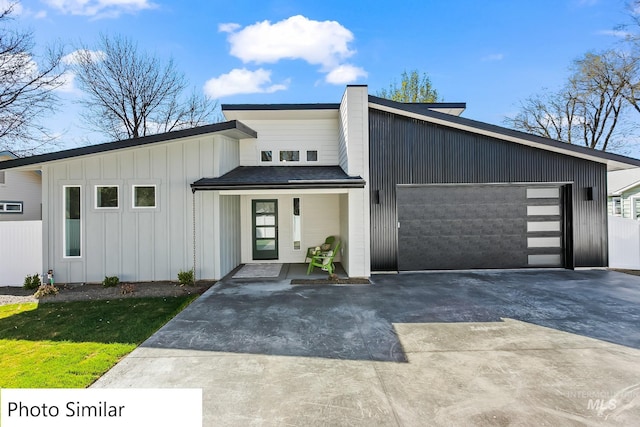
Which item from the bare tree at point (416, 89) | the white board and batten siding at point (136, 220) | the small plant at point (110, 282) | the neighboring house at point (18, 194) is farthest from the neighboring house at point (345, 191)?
the bare tree at point (416, 89)

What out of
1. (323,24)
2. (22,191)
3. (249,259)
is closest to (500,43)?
(323,24)

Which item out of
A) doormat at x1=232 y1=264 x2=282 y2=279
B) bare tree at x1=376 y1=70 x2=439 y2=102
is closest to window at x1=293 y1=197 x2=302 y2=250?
doormat at x1=232 y1=264 x2=282 y2=279

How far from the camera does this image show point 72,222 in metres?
7.08

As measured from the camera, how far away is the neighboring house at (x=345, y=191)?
7.07 metres

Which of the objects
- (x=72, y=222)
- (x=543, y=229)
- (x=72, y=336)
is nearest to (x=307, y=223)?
(x=72, y=222)

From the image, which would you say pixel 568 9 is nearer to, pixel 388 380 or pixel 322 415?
pixel 388 380

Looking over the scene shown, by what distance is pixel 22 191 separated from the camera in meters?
13.3

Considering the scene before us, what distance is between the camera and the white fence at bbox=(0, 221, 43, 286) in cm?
724

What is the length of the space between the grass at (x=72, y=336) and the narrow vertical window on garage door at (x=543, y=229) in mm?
8603

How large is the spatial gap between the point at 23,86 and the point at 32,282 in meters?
8.99

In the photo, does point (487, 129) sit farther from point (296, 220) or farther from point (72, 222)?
point (72, 222)

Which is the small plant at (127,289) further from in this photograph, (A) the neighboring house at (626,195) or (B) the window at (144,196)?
(A) the neighboring house at (626,195)

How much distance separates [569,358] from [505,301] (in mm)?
2253

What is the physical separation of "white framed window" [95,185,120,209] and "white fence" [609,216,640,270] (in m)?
12.7
